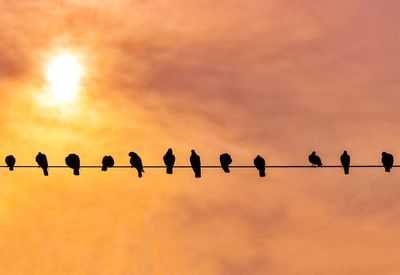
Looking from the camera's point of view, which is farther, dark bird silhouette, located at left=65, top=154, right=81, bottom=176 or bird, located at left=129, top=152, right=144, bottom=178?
bird, located at left=129, top=152, right=144, bottom=178

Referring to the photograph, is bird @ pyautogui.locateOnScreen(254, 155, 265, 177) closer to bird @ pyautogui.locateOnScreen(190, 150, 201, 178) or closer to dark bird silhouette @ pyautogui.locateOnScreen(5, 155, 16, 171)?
bird @ pyautogui.locateOnScreen(190, 150, 201, 178)

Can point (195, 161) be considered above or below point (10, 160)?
below

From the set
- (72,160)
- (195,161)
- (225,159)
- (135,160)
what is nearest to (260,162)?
(225,159)

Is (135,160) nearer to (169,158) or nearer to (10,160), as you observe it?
(169,158)

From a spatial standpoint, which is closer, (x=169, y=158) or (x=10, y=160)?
(x=169, y=158)

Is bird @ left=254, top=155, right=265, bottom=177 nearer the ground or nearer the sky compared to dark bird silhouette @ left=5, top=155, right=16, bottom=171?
nearer the ground

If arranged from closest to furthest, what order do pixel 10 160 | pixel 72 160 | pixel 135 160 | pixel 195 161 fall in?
1. pixel 72 160
2. pixel 135 160
3. pixel 195 161
4. pixel 10 160

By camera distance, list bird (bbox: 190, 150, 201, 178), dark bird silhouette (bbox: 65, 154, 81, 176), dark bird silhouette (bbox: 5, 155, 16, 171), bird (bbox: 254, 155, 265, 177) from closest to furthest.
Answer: dark bird silhouette (bbox: 65, 154, 81, 176), bird (bbox: 254, 155, 265, 177), bird (bbox: 190, 150, 201, 178), dark bird silhouette (bbox: 5, 155, 16, 171)

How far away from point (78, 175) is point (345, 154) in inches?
485

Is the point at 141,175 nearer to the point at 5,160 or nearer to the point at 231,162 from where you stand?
the point at 231,162

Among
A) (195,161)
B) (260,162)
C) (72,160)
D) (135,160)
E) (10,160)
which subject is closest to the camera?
(72,160)

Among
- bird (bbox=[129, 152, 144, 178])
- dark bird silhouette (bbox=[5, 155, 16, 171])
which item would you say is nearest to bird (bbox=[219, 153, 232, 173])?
bird (bbox=[129, 152, 144, 178])

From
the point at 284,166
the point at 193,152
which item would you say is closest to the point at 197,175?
the point at 193,152

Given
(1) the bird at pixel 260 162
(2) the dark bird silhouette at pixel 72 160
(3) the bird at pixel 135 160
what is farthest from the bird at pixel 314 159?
(2) the dark bird silhouette at pixel 72 160
